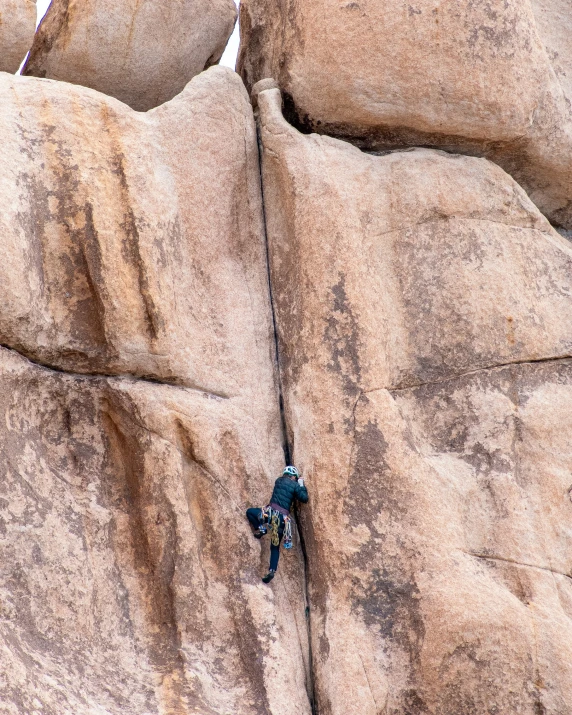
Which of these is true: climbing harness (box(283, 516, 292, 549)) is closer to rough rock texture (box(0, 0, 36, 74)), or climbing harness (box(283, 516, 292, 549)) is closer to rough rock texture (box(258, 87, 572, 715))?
rough rock texture (box(258, 87, 572, 715))

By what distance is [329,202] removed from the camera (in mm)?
8500

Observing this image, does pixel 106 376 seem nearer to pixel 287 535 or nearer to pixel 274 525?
pixel 274 525

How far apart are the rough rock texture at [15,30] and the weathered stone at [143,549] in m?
2.99

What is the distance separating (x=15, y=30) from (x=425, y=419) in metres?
4.89

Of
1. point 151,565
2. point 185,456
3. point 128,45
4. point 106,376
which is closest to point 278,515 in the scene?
point 185,456

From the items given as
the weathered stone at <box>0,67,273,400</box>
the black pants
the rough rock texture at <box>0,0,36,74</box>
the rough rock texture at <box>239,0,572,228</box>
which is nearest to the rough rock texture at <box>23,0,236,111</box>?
the rough rock texture at <box>0,0,36,74</box>

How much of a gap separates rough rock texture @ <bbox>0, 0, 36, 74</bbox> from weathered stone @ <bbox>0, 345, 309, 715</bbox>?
2.99 meters

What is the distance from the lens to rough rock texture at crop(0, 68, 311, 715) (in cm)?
733

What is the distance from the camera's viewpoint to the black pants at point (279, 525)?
7820 mm

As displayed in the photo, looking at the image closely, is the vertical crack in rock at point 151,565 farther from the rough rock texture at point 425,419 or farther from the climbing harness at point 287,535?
the rough rock texture at point 425,419

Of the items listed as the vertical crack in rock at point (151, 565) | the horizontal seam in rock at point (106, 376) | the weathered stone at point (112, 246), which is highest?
the weathered stone at point (112, 246)

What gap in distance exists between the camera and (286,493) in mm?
7930

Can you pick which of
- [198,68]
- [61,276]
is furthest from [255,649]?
[198,68]

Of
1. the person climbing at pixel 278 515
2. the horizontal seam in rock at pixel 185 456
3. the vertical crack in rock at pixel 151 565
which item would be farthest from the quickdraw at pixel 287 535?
the vertical crack in rock at pixel 151 565
